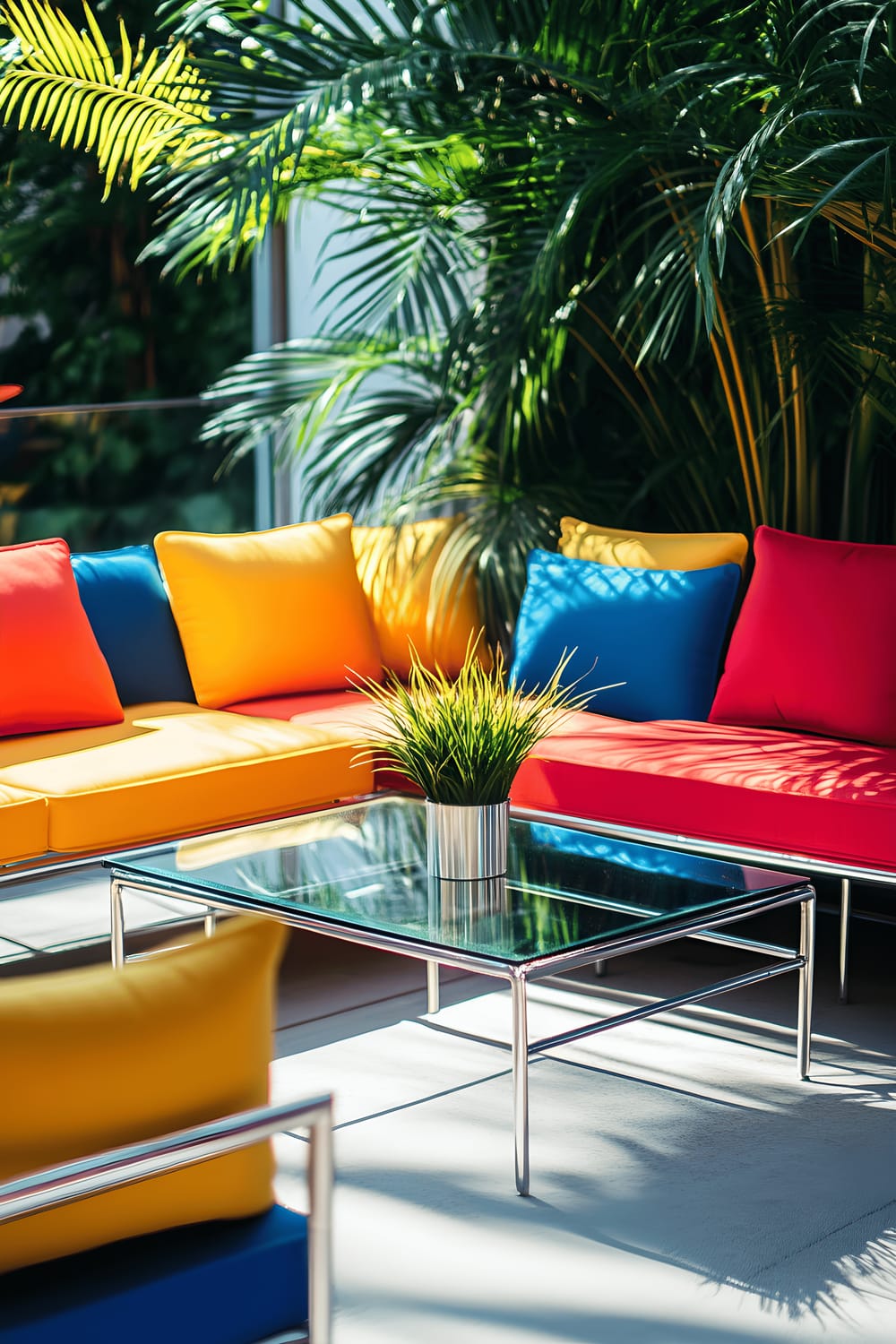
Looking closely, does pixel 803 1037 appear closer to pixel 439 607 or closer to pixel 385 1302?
pixel 385 1302

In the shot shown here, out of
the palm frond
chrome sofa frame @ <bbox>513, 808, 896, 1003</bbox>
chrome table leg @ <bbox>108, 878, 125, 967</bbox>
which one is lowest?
chrome table leg @ <bbox>108, 878, 125, 967</bbox>

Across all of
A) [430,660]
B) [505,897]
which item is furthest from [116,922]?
[430,660]

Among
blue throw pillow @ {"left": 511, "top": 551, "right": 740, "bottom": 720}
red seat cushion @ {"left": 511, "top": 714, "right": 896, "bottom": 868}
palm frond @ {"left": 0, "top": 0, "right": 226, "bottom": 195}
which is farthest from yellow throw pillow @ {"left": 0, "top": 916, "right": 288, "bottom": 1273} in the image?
palm frond @ {"left": 0, "top": 0, "right": 226, "bottom": 195}

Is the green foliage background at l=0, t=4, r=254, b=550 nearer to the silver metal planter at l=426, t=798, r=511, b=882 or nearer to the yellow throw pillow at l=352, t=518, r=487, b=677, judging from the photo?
the yellow throw pillow at l=352, t=518, r=487, b=677

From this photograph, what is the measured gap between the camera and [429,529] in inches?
183

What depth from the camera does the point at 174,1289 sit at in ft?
4.61

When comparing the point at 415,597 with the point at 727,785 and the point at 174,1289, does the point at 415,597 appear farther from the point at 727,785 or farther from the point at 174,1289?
the point at 174,1289

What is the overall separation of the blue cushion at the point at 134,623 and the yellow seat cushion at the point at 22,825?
0.77 metres

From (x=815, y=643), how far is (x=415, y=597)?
Answer: 122 centimetres

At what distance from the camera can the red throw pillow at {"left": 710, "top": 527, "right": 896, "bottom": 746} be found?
375 cm

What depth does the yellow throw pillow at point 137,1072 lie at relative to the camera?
4.40ft

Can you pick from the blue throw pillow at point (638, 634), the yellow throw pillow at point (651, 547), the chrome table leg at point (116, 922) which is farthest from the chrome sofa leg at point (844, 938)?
the chrome table leg at point (116, 922)

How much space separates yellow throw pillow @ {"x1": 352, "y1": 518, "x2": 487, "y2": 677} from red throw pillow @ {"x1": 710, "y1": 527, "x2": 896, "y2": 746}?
0.83 m

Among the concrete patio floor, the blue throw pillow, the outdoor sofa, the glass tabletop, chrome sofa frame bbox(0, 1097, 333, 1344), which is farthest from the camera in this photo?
the blue throw pillow
